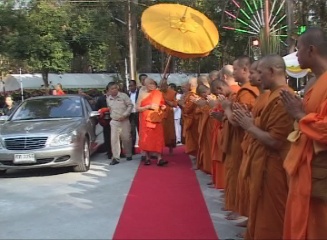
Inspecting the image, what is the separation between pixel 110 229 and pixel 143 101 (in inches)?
168

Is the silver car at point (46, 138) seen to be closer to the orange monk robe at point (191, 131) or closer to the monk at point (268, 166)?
the orange monk robe at point (191, 131)

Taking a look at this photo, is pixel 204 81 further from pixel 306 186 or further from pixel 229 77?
pixel 306 186

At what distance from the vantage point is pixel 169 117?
10781 millimetres

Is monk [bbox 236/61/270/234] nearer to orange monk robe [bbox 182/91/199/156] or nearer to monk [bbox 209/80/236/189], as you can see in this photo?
monk [bbox 209/80/236/189]

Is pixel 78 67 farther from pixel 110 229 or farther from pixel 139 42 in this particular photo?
pixel 110 229

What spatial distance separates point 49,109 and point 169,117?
267 centimetres

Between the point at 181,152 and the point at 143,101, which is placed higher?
the point at 143,101

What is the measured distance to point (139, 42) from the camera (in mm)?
29969

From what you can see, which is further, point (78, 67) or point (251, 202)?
point (78, 67)

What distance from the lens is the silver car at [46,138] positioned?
8.23 m

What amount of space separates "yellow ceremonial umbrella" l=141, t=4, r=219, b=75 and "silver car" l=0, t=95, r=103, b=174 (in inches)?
89.3

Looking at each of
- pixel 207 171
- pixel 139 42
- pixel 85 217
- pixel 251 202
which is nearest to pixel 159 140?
pixel 207 171

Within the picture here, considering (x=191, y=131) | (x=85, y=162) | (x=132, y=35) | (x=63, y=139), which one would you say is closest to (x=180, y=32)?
(x=191, y=131)

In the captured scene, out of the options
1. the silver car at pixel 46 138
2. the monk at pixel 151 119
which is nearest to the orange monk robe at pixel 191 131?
the monk at pixel 151 119
